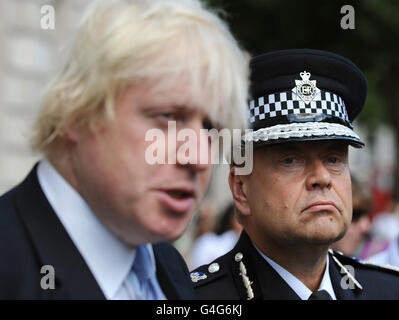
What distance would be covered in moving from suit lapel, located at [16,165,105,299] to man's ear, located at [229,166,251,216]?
1.17 m

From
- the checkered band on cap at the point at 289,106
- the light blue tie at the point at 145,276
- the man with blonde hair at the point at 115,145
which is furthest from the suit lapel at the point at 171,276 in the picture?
the checkered band on cap at the point at 289,106

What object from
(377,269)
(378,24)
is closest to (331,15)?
(378,24)

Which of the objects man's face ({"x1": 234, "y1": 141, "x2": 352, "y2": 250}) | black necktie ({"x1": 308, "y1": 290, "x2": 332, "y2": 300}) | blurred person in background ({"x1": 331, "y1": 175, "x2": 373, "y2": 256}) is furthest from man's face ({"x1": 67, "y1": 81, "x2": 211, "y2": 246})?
blurred person in background ({"x1": 331, "y1": 175, "x2": 373, "y2": 256})

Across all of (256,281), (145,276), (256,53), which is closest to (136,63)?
(145,276)

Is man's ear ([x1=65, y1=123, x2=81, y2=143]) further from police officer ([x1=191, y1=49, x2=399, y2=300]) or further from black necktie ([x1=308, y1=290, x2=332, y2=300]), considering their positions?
black necktie ([x1=308, y1=290, x2=332, y2=300])

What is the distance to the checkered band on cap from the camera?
8.79 feet

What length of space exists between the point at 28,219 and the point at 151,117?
40 cm

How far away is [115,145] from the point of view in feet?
5.23

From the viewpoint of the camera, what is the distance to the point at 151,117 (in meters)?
1.61

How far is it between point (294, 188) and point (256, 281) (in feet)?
1.36

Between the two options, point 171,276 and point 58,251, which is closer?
point 58,251

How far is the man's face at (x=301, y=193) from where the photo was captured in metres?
2.50

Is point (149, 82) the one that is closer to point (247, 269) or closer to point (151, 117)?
point (151, 117)

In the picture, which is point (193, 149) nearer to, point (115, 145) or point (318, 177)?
point (115, 145)
